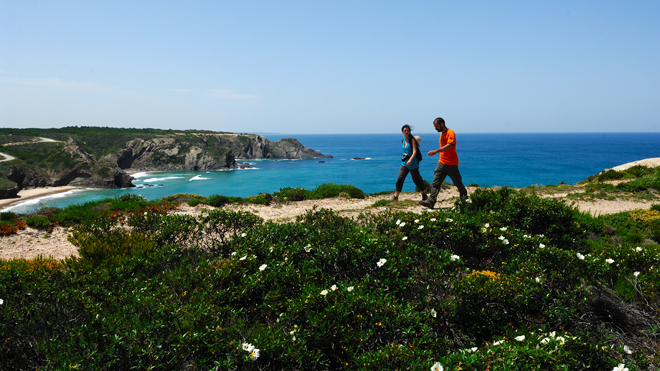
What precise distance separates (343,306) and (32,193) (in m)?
74.5

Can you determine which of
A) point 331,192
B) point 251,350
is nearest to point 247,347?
point 251,350

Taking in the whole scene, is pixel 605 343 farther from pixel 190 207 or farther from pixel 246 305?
pixel 190 207

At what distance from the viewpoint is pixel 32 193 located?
190 feet

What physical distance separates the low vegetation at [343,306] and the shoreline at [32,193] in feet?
183

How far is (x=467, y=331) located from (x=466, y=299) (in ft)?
1.19

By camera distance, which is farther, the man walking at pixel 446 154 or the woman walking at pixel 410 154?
the woman walking at pixel 410 154

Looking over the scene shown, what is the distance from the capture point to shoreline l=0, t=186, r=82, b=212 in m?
48.4

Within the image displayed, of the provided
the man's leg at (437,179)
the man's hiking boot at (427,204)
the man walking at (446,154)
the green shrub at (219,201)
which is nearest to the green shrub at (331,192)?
the green shrub at (219,201)

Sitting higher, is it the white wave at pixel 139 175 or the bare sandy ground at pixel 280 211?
the bare sandy ground at pixel 280 211

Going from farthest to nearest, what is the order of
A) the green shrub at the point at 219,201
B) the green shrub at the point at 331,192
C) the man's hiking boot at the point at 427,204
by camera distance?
the green shrub at the point at 331,192, the green shrub at the point at 219,201, the man's hiking boot at the point at 427,204

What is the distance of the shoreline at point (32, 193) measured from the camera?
1907 inches

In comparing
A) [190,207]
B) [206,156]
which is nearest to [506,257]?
[190,207]

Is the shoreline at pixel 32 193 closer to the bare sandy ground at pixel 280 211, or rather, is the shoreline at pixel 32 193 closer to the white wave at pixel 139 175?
the white wave at pixel 139 175

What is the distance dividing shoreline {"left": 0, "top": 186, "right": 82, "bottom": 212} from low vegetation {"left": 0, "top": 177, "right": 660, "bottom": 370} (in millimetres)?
55820
